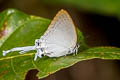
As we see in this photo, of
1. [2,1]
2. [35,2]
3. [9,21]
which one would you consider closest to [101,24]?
[35,2]

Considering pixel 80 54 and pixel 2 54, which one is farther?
pixel 2 54

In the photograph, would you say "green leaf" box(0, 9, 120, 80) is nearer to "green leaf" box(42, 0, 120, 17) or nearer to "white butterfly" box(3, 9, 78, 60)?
"white butterfly" box(3, 9, 78, 60)

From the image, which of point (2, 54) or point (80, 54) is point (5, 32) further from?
point (80, 54)

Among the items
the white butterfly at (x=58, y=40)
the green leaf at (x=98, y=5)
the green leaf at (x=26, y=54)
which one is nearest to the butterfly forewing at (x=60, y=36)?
the white butterfly at (x=58, y=40)

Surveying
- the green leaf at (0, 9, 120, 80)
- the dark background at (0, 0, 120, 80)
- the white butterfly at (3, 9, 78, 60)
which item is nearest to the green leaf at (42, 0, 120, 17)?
the dark background at (0, 0, 120, 80)

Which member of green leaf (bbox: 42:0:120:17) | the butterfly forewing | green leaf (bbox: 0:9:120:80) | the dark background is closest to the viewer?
green leaf (bbox: 0:9:120:80)

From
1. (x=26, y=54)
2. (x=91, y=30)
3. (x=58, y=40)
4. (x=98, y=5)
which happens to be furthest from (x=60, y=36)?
(x=91, y=30)
